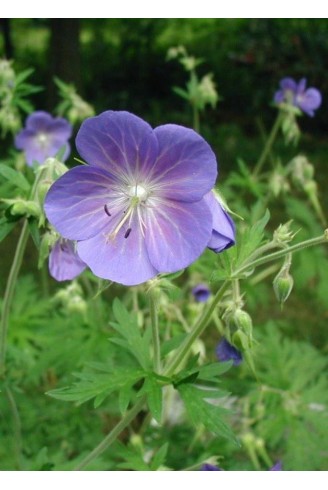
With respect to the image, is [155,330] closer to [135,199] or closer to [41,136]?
[135,199]

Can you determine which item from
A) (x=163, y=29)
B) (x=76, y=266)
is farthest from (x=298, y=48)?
(x=76, y=266)

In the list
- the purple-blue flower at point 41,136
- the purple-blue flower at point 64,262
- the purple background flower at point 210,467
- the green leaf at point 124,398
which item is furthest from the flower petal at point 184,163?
the purple-blue flower at point 41,136

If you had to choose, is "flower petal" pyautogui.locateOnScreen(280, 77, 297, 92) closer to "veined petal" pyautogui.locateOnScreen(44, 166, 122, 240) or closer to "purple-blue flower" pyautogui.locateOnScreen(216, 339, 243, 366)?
"purple-blue flower" pyautogui.locateOnScreen(216, 339, 243, 366)

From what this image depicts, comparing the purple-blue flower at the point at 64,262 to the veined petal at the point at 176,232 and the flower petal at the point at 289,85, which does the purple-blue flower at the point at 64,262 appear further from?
the flower petal at the point at 289,85

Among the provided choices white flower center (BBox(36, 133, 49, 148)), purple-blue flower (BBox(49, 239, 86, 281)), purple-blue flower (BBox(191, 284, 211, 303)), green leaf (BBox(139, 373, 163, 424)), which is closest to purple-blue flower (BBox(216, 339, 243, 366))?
green leaf (BBox(139, 373, 163, 424))

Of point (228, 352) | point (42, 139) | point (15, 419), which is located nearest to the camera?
point (228, 352)

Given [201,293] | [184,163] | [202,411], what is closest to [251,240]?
[184,163]
